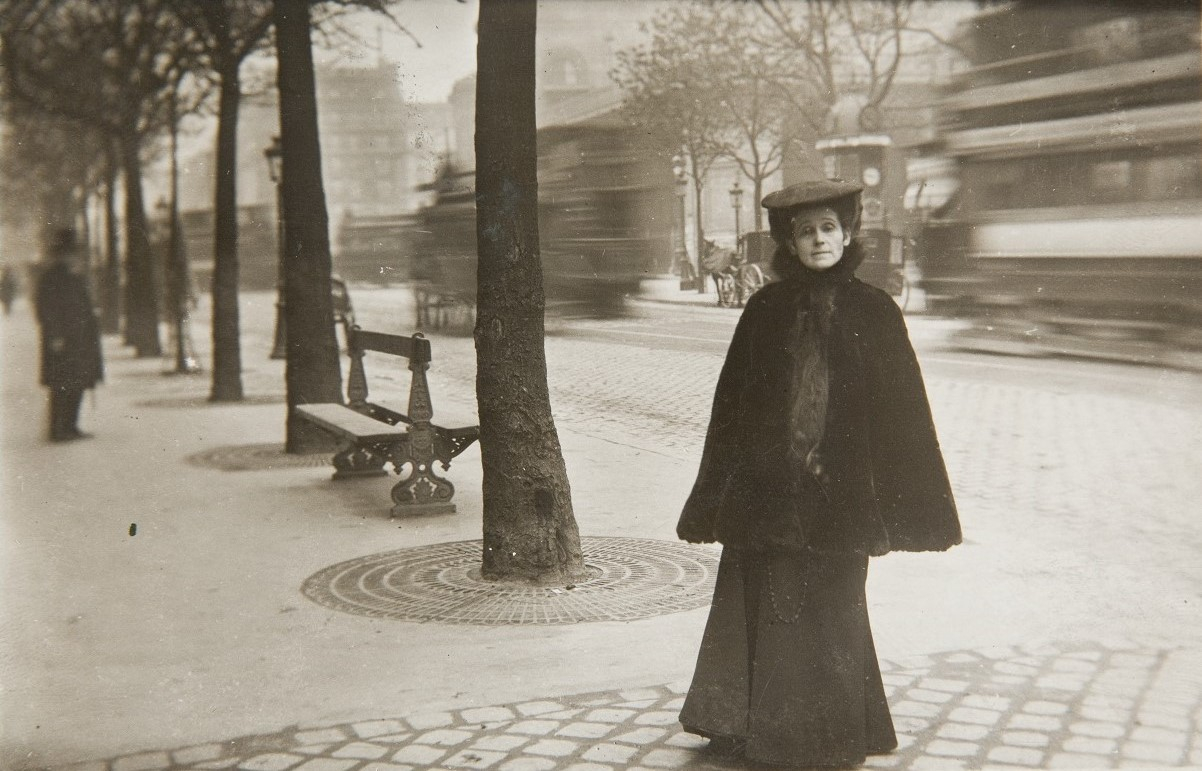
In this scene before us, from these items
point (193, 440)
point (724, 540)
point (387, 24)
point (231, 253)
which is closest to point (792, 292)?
point (724, 540)

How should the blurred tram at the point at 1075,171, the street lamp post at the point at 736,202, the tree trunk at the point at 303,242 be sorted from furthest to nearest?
1. the tree trunk at the point at 303,242
2. the blurred tram at the point at 1075,171
3. the street lamp post at the point at 736,202

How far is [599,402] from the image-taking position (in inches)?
334

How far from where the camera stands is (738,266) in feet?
20.7

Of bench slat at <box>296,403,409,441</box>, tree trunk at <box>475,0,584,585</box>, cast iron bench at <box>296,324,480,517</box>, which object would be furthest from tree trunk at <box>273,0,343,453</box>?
tree trunk at <box>475,0,584,585</box>

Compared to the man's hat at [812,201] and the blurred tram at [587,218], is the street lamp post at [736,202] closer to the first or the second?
the blurred tram at [587,218]

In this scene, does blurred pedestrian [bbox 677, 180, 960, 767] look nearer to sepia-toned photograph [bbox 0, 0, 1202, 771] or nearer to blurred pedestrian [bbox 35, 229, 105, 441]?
sepia-toned photograph [bbox 0, 0, 1202, 771]

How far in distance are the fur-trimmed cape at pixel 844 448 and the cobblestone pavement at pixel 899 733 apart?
77 cm

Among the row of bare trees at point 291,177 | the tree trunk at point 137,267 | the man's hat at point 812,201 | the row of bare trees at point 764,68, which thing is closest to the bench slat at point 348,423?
the row of bare trees at point 291,177

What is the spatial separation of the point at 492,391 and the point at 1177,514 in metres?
4.42

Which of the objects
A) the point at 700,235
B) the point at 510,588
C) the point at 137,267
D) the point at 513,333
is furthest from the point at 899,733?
the point at 137,267

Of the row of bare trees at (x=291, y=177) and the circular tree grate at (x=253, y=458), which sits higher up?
the row of bare trees at (x=291, y=177)

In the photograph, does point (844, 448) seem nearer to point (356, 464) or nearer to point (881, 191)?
point (881, 191)

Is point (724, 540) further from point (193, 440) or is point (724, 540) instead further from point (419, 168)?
point (193, 440)

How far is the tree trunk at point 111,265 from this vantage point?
10.9 metres
